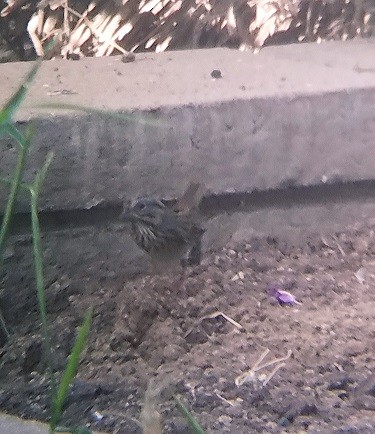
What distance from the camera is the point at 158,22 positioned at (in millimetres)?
2791

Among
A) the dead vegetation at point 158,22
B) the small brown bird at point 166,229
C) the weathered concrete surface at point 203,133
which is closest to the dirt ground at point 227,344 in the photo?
the small brown bird at point 166,229

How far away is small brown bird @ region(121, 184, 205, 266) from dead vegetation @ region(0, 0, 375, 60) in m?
0.86

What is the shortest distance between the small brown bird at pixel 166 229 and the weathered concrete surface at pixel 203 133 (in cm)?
7

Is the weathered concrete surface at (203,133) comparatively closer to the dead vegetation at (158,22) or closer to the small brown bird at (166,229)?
the small brown bird at (166,229)

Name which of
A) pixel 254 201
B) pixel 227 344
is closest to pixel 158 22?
pixel 254 201

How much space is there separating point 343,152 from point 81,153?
898 mm

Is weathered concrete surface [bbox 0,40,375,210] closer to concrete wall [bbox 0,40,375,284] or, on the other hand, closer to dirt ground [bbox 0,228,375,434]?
concrete wall [bbox 0,40,375,284]

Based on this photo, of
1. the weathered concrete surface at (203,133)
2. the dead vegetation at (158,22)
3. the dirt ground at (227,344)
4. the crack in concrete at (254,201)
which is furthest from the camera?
the dead vegetation at (158,22)

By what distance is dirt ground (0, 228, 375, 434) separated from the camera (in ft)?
4.97

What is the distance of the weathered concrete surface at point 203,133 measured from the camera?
211cm

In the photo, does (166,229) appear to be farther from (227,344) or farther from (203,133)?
(227,344)

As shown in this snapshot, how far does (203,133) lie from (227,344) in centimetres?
70

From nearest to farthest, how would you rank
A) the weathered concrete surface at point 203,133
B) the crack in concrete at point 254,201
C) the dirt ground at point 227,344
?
the dirt ground at point 227,344 → the weathered concrete surface at point 203,133 → the crack in concrete at point 254,201

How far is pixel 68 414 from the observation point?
152 cm
